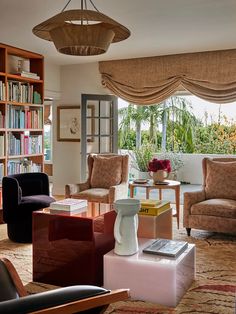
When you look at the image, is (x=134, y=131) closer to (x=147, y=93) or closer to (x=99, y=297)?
(x=147, y=93)

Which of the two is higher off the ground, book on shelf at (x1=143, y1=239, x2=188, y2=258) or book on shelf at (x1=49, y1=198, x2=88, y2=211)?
book on shelf at (x1=49, y1=198, x2=88, y2=211)

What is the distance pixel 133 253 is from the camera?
297 cm

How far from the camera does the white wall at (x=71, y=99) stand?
7.11m

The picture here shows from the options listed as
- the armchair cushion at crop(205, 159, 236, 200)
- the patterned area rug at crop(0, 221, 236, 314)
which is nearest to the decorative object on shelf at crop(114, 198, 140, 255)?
the patterned area rug at crop(0, 221, 236, 314)

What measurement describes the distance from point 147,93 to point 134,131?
2.52m

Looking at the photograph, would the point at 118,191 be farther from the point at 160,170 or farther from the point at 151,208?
the point at 151,208

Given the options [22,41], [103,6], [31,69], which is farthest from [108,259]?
[31,69]

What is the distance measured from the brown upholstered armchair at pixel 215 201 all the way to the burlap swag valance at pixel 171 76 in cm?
147

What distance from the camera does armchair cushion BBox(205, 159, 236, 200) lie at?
4777mm

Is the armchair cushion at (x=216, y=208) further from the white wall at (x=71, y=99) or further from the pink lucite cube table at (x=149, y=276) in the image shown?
the white wall at (x=71, y=99)

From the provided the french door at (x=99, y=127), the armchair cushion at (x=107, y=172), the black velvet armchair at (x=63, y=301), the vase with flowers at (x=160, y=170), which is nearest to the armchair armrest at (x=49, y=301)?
the black velvet armchair at (x=63, y=301)

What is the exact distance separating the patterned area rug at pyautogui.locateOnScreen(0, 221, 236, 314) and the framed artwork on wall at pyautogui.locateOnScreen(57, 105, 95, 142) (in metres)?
2.76

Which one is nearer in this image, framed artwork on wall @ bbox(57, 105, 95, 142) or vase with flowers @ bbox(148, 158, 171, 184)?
vase with flowers @ bbox(148, 158, 171, 184)

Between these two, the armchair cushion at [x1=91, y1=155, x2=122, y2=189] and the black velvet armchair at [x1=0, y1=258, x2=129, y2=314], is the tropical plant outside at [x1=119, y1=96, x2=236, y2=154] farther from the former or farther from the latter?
the black velvet armchair at [x1=0, y1=258, x2=129, y2=314]
